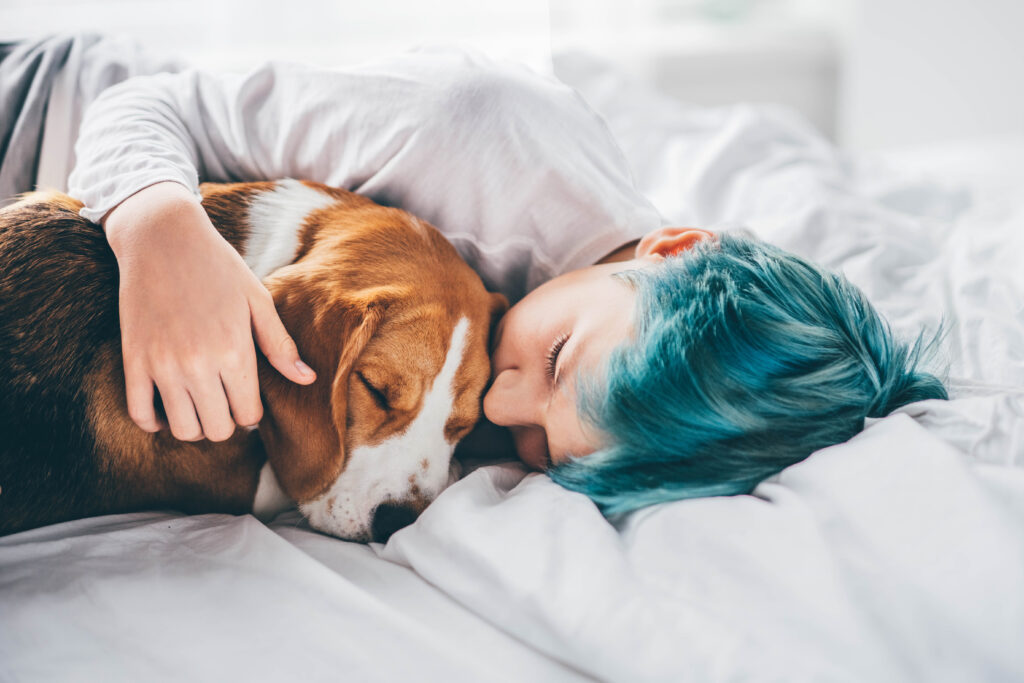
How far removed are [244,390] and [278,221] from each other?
307 millimetres

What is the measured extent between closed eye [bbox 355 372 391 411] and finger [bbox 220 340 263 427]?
14 centimetres

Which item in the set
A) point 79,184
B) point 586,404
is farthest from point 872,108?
point 79,184

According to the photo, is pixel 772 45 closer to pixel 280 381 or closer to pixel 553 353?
pixel 553 353

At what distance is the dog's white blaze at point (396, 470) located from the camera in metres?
1.01

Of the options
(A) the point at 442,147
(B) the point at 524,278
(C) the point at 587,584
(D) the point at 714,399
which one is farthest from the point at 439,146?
(C) the point at 587,584

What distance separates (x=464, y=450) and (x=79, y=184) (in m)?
0.72

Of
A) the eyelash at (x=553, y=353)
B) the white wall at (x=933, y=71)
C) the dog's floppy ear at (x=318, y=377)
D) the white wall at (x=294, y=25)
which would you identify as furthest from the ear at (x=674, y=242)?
the white wall at (x=933, y=71)

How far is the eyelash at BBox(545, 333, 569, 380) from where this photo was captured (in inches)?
41.9

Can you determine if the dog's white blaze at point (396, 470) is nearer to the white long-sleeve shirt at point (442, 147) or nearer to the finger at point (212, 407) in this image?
the finger at point (212, 407)

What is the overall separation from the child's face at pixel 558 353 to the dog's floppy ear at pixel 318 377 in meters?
0.23

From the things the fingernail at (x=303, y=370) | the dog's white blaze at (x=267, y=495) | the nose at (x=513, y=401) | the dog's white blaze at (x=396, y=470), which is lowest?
the dog's white blaze at (x=267, y=495)

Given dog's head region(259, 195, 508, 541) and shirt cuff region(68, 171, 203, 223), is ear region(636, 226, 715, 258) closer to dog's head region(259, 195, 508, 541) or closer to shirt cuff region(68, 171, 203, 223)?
dog's head region(259, 195, 508, 541)

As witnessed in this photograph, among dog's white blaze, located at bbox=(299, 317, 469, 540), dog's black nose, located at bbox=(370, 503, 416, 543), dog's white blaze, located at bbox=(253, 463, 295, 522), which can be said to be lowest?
dog's white blaze, located at bbox=(253, 463, 295, 522)

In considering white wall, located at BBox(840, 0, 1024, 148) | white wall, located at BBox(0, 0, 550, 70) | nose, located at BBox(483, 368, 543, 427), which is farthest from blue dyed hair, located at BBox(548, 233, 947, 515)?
white wall, located at BBox(840, 0, 1024, 148)
